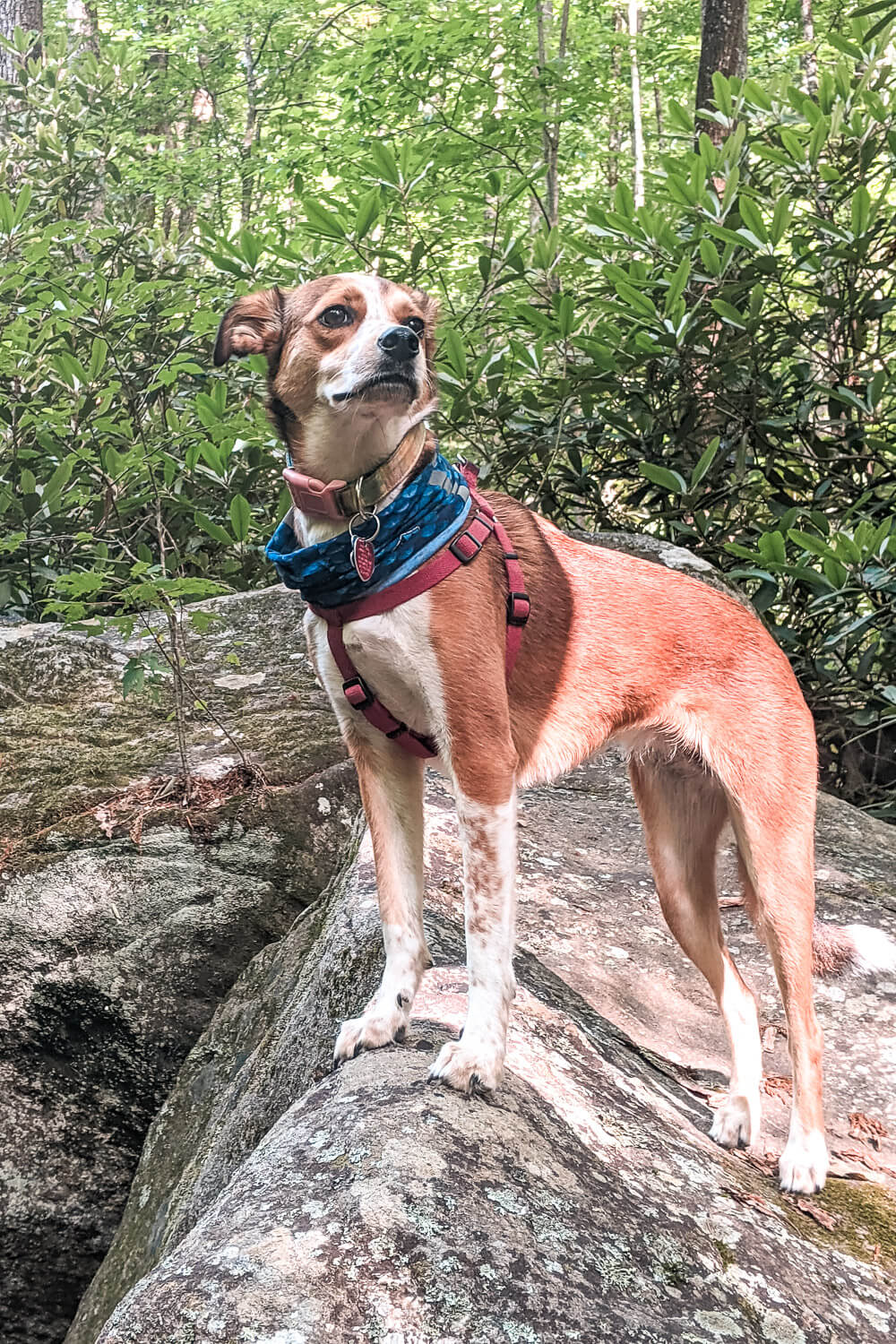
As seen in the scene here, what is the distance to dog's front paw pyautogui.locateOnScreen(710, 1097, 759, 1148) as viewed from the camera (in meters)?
2.76

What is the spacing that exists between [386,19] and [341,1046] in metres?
9.66

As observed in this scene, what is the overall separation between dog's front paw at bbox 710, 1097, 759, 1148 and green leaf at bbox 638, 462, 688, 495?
135 inches

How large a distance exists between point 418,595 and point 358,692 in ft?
0.93

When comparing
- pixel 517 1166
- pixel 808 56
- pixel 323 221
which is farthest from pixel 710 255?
pixel 808 56

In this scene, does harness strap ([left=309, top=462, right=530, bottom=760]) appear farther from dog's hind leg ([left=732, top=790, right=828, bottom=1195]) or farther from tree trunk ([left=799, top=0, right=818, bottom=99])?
tree trunk ([left=799, top=0, right=818, bottom=99])

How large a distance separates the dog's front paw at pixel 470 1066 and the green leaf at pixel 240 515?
11.3ft

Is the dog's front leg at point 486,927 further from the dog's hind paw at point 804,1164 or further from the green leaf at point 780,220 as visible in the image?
the green leaf at point 780,220

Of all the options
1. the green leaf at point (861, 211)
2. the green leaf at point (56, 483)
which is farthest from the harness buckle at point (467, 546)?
the green leaf at point (861, 211)

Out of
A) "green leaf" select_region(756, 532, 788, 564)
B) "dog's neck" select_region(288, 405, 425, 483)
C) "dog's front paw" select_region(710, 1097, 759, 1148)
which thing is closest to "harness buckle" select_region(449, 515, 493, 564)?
"dog's neck" select_region(288, 405, 425, 483)

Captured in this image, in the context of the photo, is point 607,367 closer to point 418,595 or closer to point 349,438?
point 349,438

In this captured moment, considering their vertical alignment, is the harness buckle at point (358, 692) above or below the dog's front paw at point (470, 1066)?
above

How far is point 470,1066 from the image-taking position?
219cm

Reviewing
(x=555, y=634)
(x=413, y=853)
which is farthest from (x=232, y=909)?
(x=555, y=634)

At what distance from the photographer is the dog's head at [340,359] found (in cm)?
252
